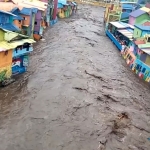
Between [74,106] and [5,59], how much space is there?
521cm

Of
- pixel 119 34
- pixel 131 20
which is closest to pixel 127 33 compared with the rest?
pixel 119 34

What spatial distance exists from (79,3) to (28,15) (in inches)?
1549

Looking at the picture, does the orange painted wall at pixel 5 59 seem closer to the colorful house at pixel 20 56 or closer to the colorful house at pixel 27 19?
the colorful house at pixel 20 56

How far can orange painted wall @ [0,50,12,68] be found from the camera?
16203 mm

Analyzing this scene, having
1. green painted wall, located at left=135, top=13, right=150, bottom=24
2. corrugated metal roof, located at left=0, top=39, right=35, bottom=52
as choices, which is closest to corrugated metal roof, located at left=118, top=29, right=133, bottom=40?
green painted wall, located at left=135, top=13, right=150, bottom=24

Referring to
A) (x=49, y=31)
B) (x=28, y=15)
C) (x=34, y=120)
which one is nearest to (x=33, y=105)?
(x=34, y=120)

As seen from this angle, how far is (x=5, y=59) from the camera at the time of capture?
16.6m

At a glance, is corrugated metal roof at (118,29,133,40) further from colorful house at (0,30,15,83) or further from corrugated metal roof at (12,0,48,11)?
colorful house at (0,30,15,83)

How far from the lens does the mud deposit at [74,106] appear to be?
13.5 meters

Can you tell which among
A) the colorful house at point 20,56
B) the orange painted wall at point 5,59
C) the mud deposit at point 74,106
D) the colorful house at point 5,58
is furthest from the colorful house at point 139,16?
the orange painted wall at point 5,59

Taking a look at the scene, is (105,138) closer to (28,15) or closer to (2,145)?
(2,145)

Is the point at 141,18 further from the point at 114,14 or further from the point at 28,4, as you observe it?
the point at 28,4

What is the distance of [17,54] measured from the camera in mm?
17922

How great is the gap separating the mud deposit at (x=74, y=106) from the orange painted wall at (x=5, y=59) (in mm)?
1600
